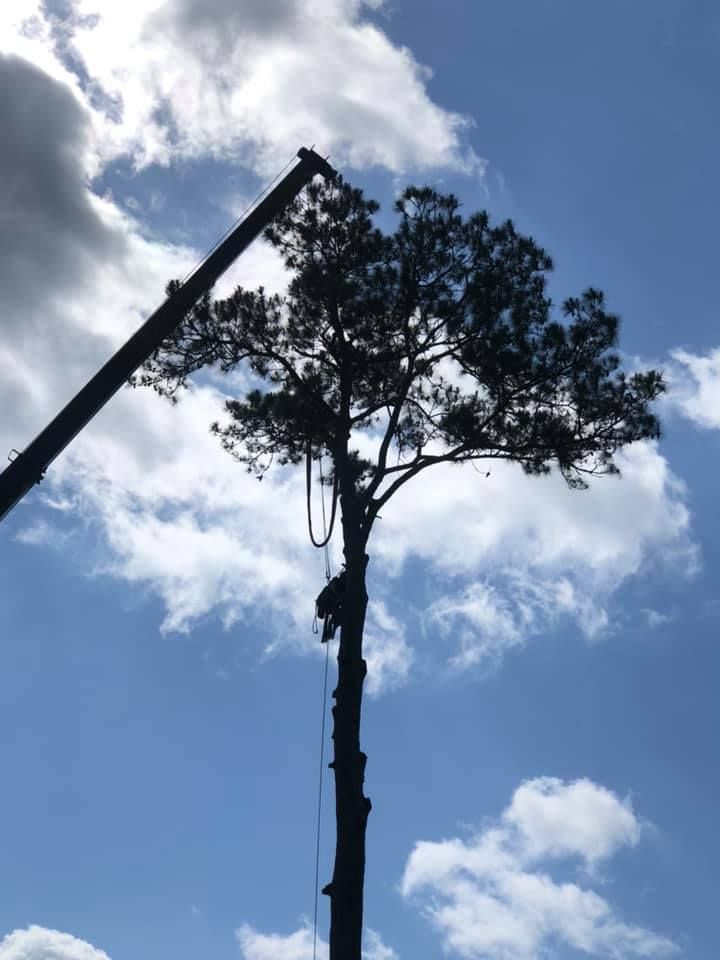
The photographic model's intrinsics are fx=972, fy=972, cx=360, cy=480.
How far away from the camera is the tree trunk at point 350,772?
341 inches

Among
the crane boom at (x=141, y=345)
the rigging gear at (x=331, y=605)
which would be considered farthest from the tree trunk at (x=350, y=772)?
the crane boom at (x=141, y=345)

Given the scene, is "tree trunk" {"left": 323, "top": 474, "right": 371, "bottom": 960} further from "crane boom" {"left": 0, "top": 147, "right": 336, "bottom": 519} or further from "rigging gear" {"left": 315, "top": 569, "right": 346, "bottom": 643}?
"crane boom" {"left": 0, "top": 147, "right": 336, "bottom": 519}

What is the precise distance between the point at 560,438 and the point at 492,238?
8.88 feet

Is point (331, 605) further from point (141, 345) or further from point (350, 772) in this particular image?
point (141, 345)

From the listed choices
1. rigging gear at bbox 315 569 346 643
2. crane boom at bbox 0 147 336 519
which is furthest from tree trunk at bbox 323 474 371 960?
crane boom at bbox 0 147 336 519

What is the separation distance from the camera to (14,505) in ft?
32.4

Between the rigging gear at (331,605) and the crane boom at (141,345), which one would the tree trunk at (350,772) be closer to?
the rigging gear at (331,605)

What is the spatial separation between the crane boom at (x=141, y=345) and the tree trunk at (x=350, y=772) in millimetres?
3190

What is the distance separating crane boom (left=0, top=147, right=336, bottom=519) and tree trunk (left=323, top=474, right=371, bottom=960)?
3190 millimetres

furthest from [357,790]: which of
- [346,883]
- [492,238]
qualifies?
[492,238]

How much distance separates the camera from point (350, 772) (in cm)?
935

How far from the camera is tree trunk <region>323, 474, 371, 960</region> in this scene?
28.4ft

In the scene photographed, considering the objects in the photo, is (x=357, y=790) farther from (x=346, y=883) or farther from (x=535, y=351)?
(x=535, y=351)

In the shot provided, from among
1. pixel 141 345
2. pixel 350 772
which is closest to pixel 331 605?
pixel 350 772
